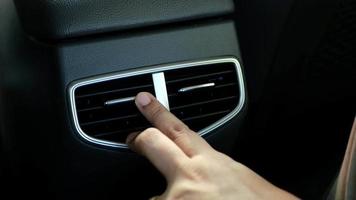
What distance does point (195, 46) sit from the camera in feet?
2.89

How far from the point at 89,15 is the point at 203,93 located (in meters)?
0.20

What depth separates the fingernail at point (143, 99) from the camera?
83 centimetres

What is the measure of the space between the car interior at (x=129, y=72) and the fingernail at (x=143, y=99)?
2 cm

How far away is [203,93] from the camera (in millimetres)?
898

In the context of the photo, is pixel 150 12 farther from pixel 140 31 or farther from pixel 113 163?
pixel 113 163

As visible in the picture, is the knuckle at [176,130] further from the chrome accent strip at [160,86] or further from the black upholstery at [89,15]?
the black upholstery at [89,15]

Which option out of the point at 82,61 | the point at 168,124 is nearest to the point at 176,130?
the point at 168,124

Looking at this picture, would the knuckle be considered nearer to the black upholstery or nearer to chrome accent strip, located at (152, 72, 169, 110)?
chrome accent strip, located at (152, 72, 169, 110)

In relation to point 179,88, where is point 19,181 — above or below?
below

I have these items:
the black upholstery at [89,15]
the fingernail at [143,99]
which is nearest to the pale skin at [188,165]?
the fingernail at [143,99]

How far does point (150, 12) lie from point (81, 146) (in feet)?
0.68

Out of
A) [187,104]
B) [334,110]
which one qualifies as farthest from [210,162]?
[334,110]

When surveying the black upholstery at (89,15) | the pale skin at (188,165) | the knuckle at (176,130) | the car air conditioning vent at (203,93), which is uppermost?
the black upholstery at (89,15)

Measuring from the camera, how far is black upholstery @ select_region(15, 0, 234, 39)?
0.81 meters
